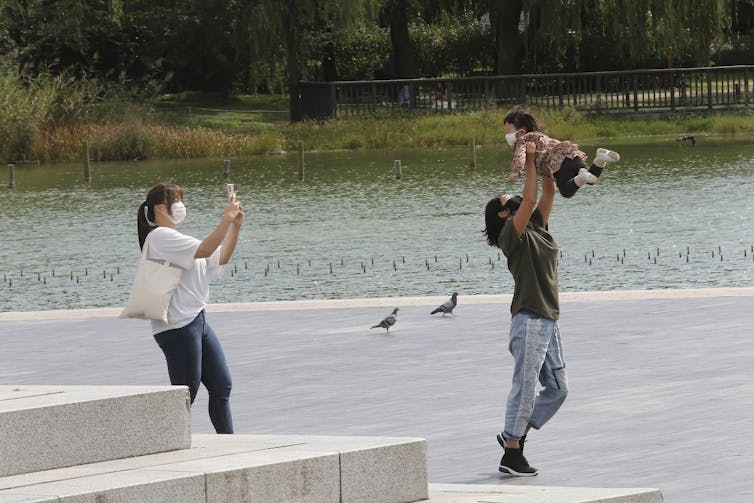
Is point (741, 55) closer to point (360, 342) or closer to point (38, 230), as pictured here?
point (38, 230)

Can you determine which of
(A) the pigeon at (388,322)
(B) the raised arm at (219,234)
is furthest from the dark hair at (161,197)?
(A) the pigeon at (388,322)

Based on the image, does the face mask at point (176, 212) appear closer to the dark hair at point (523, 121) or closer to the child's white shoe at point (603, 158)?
the dark hair at point (523, 121)

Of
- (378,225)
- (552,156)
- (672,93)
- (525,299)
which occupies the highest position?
(552,156)

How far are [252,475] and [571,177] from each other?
232cm

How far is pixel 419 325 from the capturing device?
1355 centimetres

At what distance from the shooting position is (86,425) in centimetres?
700

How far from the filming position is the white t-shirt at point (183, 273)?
8.33 metres

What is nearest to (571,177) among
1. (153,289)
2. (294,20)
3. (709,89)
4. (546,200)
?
(546,200)

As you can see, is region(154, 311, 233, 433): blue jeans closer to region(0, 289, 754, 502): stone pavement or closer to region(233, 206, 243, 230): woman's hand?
region(233, 206, 243, 230): woman's hand

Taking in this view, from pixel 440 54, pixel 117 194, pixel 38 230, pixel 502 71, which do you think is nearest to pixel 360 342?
pixel 38 230

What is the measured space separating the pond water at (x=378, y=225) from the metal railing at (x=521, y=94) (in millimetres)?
6064

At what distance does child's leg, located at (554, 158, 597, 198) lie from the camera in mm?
7715

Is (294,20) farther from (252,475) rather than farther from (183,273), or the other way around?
(252,475)

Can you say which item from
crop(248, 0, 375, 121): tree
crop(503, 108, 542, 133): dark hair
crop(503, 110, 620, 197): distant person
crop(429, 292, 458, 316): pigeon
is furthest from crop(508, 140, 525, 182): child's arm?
crop(248, 0, 375, 121): tree
